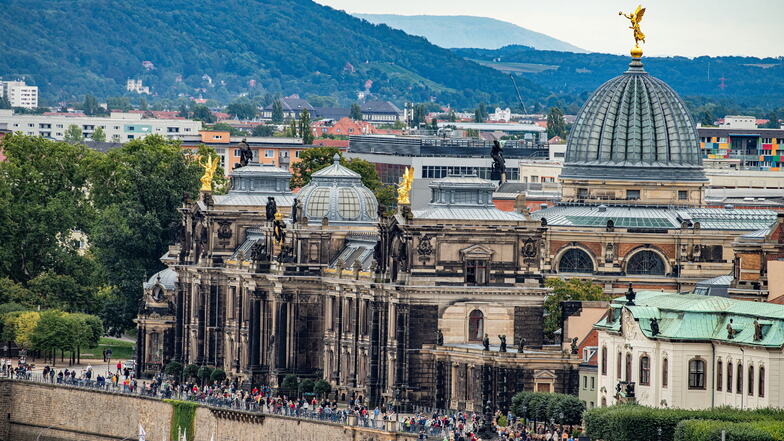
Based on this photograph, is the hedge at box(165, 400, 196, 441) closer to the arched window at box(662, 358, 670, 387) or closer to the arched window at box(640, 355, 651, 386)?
the arched window at box(640, 355, 651, 386)

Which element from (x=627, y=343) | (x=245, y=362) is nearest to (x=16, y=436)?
(x=245, y=362)

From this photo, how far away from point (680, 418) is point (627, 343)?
30.0 feet

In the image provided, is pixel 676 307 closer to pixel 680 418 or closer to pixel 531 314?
pixel 680 418

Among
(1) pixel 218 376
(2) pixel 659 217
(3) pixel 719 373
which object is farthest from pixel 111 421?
(3) pixel 719 373

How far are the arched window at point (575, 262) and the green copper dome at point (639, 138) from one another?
673 cm

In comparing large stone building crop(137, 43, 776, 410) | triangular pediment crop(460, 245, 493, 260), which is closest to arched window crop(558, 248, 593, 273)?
large stone building crop(137, 43, 776, 410)

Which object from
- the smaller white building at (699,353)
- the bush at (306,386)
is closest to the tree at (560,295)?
the bush at (306,386)

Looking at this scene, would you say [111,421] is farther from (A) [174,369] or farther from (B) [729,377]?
(B) [729,377]

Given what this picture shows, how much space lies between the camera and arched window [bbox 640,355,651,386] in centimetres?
13750

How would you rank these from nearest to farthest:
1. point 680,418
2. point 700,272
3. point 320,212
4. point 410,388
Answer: point 680,418 → point 410,388 → point 320,212 → point 700,272

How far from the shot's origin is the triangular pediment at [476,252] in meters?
161

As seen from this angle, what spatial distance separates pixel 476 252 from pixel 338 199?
18070 millimetres

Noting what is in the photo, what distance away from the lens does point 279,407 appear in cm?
16250

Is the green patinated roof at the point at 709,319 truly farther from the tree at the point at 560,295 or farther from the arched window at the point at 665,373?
the tree at the point at 560,295
